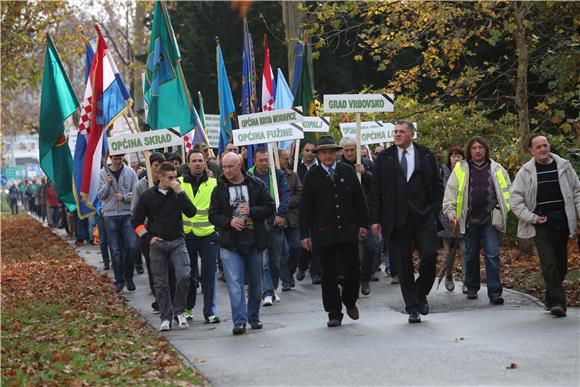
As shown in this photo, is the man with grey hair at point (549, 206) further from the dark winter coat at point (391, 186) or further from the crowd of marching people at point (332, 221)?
the dark winter coat at point (391, 186)

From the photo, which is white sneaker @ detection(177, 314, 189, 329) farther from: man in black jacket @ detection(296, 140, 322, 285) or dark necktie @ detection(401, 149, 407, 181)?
man in black jacket @ detection(296, 140, 322, 285)

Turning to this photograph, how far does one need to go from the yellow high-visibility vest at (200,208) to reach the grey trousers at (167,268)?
0.57m

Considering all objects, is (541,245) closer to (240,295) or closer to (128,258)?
(240,295)

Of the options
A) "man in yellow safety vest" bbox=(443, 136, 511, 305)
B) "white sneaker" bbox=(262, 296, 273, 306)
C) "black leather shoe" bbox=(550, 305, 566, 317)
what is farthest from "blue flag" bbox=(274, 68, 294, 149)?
"black leather shoe" bbox=(550, 305, 566, 317)

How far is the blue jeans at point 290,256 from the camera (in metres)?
15.8

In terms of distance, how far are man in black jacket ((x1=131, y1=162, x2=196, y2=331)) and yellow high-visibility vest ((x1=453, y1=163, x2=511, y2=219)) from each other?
3.44 m

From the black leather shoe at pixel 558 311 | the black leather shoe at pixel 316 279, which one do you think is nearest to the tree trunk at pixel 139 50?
the black leather shoe at pixel 316 279

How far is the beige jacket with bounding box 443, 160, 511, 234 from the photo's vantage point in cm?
1359

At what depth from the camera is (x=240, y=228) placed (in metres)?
11.7

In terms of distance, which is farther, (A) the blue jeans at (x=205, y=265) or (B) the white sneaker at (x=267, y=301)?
(B) the white sneaker at (x=267, y=301)

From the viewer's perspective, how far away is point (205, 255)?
42.6 ft

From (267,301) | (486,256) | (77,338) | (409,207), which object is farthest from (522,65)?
(77,338)

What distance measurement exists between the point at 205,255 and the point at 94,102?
4.64 meters

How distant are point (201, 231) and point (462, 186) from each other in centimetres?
324
